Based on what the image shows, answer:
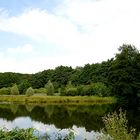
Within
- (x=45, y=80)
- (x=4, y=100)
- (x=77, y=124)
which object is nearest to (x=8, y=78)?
(x=45, y=80)

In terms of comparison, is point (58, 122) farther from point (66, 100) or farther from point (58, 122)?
point (66, 100)

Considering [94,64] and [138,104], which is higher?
[94,64]

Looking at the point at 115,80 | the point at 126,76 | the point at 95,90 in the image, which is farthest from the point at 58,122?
the point at 95,90

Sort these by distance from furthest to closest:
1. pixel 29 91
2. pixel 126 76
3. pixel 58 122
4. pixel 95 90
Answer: pixel 95 90 → pixel 29 91 → pixel 126 76 → pixel 58 122

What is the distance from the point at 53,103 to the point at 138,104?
1284 cm

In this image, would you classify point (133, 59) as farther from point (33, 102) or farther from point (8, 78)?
point (8, 78)

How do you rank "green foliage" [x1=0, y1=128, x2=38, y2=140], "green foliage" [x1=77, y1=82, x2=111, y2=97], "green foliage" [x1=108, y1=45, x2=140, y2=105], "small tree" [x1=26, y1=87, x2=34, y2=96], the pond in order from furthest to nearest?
"small tree" [x1=26, y1=87, x2=34, y2=96]
"green foliage" [x1=77, y1=82, x2=111, y2=97]
"green foliage" [x1=108, y1=45, x2=140, y2=105]
the pond
"green foliage" [x1=0, y1=128, x2=38, y2=140]

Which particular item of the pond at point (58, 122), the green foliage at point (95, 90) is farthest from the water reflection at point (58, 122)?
the green foliage at point (95, 90)

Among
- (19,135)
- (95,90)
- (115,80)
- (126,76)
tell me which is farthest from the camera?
(95,90)

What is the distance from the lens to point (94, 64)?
282 feet

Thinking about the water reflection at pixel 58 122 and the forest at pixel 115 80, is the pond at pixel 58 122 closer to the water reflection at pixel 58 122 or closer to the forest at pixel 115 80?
the water reflection at pixel 58 122

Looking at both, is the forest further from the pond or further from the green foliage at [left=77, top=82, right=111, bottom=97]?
the pond

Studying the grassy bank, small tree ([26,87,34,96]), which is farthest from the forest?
the grassy bank

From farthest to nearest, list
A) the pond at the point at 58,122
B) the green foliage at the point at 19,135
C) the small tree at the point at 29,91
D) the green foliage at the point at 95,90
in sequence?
the small tree at the point at 29,91, the green foliage at the point at 95,90, the pond at the point at 58,122, the green foliage at the point at 19,135
